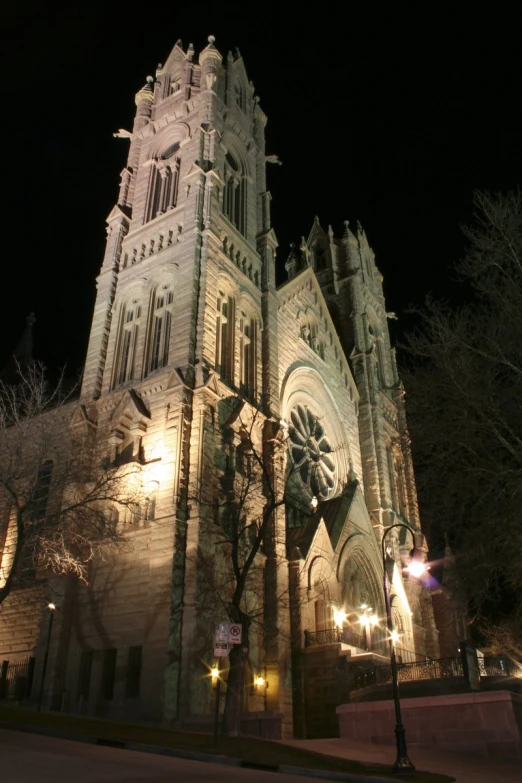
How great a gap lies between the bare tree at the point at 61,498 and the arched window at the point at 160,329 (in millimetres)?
4540

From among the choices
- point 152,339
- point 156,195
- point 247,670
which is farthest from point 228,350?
point 247,670

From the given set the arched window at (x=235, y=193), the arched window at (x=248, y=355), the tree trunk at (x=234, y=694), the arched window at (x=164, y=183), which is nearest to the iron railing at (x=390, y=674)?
the tree trunk at (x=234, y=694)

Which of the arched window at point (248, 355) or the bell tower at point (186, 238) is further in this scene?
the arched window at point (248, 355)

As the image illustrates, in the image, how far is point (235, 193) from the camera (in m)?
36.8

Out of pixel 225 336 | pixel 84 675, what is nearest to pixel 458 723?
pixel 84 675

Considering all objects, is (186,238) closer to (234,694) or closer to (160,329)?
(160,329)

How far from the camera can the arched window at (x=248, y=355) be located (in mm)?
29812

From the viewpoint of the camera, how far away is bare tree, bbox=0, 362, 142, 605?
19750mm

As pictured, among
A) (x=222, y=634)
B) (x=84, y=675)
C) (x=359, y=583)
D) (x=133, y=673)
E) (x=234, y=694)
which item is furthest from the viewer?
(x=359, y=583)

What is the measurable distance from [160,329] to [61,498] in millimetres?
8765

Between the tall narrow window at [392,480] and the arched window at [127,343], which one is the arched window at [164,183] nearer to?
the arched window at [127,343]

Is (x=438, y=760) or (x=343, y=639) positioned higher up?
(x=343, y=639)

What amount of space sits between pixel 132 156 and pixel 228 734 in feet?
105

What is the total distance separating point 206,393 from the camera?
→ 24859 mm
